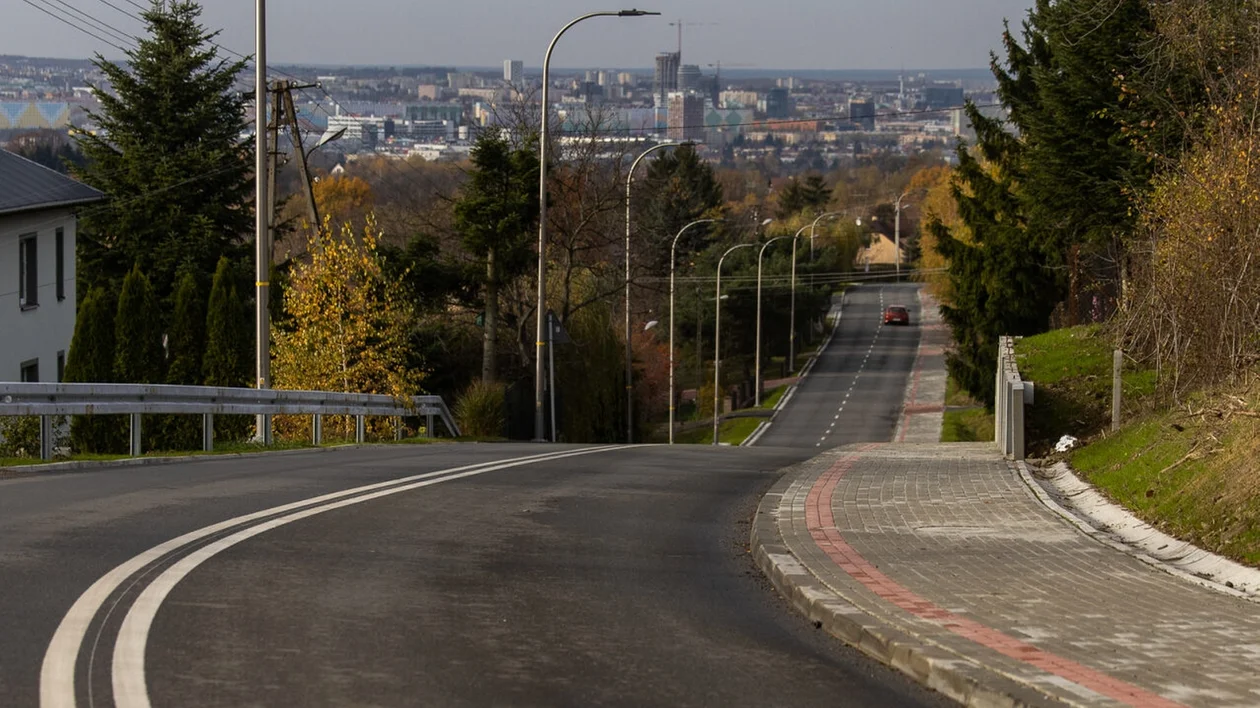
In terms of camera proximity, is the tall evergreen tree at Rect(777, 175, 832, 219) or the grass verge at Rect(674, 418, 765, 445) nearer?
the grass verge at Rect(674, 418, 765, 445)

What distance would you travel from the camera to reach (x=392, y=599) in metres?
8.47

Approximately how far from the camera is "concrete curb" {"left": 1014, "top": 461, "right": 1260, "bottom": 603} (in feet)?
30.3

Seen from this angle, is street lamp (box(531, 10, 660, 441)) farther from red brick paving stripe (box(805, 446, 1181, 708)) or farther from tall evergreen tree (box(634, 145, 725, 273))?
tall evergreen tree (box(634, 145, 725, 273))

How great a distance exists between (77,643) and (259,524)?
149 inches

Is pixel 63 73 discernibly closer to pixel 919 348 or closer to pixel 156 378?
pixel 919 348

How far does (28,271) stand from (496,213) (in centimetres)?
1516

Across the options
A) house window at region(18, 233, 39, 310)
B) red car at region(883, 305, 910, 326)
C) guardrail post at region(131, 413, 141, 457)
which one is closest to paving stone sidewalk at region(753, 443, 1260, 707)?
guardrail post at region(131, 413, 141, 457)

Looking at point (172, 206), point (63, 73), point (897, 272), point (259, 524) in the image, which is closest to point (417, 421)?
point (172, 206)

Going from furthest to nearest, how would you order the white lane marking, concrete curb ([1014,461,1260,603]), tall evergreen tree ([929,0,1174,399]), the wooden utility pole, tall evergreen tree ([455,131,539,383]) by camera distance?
tall evergreen tree ([455,131,539,383])
the wooden utility pole
tall evergreen tree ([929,0,1174,399])
concrete curb ([1014,461,1260,603])
the white lane marking

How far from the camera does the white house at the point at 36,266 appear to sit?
30703 millimetres

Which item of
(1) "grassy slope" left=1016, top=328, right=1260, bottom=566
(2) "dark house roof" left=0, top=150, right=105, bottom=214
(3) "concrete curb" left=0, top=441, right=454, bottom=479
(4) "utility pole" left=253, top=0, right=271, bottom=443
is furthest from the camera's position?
(2) "dark house roof" left=0, top=150, right=105, bottom=214

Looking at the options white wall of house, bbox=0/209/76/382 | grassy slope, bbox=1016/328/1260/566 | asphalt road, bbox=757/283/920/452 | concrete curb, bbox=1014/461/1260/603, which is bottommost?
asphalt road, bbox=757/283/920/452

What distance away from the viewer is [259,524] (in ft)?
35.6

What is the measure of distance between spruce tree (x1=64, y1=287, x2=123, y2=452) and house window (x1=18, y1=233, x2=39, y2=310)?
14.9 ft
